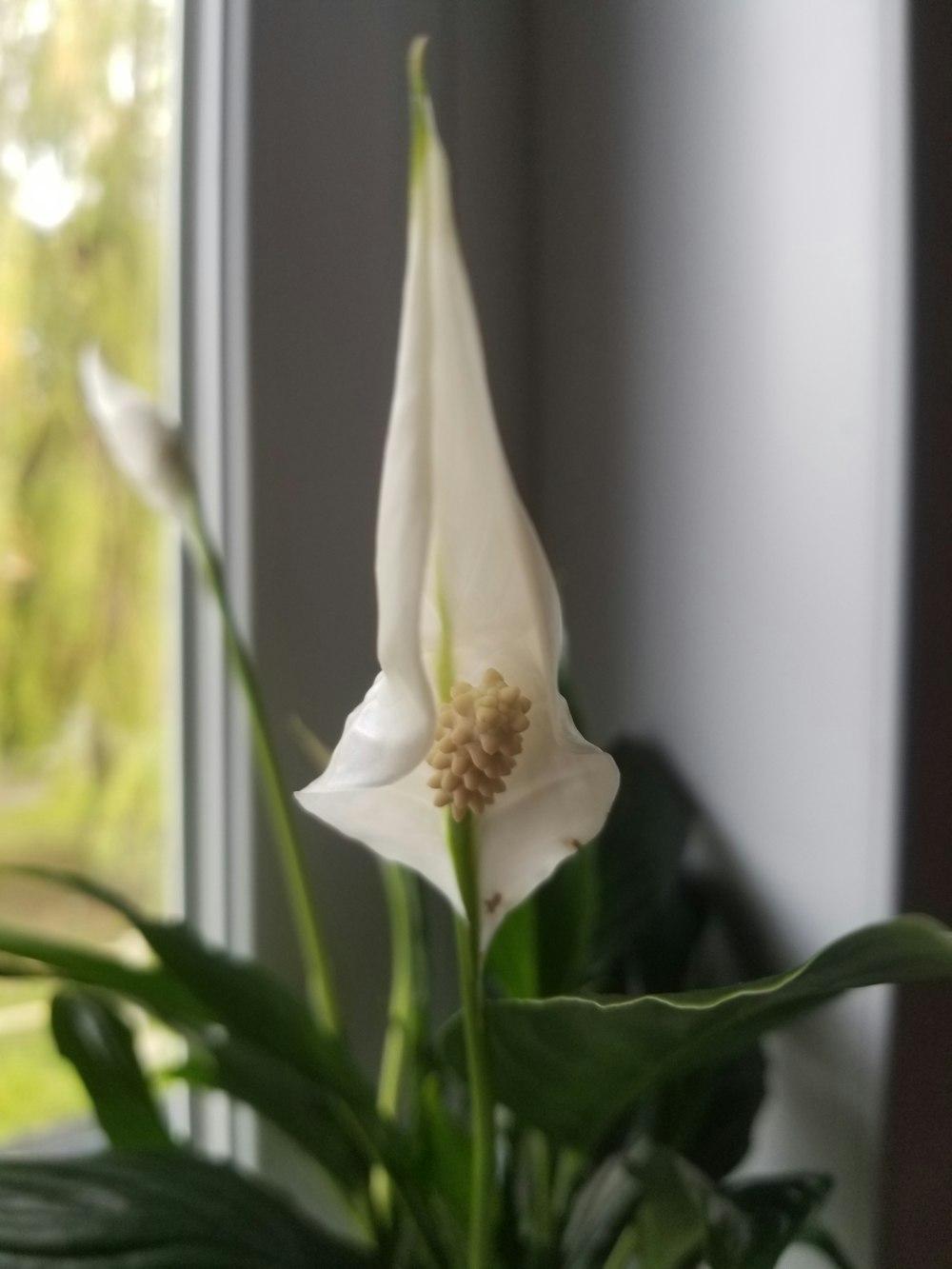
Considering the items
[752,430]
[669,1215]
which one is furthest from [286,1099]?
[752,430]

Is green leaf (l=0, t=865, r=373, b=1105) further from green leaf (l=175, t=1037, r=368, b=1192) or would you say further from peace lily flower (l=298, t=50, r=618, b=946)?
peace lily flower (l=298, t=50, r=618, b=946)

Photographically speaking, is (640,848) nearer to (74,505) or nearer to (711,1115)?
(711,1115)

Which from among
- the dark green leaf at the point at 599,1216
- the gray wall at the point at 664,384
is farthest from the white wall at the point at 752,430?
the dark green leaf at the point at 599,1216

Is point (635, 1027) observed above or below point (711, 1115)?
above

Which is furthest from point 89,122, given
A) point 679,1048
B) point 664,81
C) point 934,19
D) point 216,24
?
point 679,1048

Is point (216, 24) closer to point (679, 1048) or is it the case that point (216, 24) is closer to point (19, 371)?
point (19, 371)

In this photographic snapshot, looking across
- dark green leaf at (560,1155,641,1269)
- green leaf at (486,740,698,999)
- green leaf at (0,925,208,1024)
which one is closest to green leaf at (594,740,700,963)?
green leaf at (486,740,698,999)
